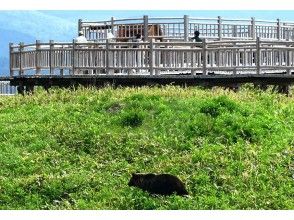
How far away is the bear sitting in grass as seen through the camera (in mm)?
20922

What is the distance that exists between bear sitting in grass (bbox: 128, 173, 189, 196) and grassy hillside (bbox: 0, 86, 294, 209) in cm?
21

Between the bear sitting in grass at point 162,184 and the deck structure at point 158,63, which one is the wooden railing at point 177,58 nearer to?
the deck structure at point 158,63

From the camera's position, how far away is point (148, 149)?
23.8 m

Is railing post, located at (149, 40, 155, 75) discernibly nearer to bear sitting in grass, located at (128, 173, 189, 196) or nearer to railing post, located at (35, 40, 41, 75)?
railing post, located at (35, 40, 41, 75)

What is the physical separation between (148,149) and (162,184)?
293 centimetres

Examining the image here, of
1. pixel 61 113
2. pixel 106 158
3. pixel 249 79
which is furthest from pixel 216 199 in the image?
pixel 249 79

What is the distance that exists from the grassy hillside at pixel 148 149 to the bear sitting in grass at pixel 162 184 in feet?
0.67

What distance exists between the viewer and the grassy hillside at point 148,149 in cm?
2098

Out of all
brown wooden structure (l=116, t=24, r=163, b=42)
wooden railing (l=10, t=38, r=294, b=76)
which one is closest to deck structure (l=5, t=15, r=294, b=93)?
wooden railing (l=10, t=38, r=294, b=76)

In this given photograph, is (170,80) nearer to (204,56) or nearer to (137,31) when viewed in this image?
(204,56)

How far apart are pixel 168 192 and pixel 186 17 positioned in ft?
88.3

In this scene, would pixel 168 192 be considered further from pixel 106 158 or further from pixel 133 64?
pixel 133 64

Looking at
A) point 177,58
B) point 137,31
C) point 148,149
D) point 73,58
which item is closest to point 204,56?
point 177,58

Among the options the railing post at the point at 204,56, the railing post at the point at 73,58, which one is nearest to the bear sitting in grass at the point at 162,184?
the railing post at the point at 204,56
